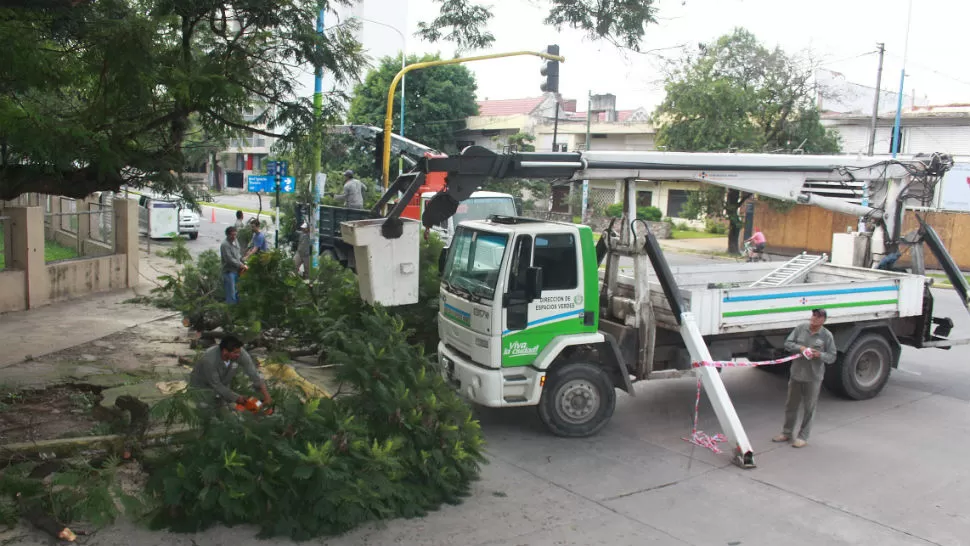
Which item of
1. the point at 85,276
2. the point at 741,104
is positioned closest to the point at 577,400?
the point at 85,276

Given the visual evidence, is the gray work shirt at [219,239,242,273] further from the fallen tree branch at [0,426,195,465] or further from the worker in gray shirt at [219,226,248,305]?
the fallen tree branch at [0,426,195,465]

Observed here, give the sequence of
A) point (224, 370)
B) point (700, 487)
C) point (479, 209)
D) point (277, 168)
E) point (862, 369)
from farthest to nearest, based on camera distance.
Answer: point (277, 168)
point (479, 209)
point (862, 369)
point (700, 487)
point (224, 370)

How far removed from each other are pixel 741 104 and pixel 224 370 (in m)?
25.6

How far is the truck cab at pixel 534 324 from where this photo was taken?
8.21 m

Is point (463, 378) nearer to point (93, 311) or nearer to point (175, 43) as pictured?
point (175, 43)

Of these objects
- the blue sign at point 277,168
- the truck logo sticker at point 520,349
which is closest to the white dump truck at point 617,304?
the truck logo sticker at point 520,349

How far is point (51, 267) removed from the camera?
Answer: 15.7m

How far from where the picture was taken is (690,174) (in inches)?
369

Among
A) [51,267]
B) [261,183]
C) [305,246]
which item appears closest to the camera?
[51,267]

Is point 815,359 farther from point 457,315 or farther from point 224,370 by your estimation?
point 224,370

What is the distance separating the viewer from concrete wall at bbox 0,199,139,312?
14.5 metres

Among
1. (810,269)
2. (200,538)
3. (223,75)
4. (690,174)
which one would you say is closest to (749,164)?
(690,174)

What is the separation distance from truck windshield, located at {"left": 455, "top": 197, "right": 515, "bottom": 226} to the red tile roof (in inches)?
1116

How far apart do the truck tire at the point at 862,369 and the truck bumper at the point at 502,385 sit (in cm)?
432
